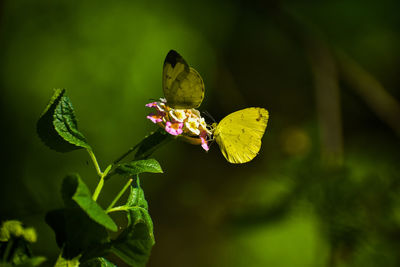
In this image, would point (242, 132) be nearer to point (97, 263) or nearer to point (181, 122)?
point (181, 122)

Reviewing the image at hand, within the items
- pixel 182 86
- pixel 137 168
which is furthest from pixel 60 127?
pixel 182 86

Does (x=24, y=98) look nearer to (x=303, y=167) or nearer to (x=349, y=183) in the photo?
(x=303, y=167)

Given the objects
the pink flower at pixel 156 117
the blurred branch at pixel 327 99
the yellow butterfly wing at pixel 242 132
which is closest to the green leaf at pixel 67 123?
the pink flower at pixel 156 117

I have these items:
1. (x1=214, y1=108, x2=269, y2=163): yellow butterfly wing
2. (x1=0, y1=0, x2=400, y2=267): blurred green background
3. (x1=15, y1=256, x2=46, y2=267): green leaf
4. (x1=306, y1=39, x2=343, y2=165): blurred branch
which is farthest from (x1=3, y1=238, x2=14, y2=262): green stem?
(x1=306, y1=39, x2=343, y2=165): blurred branch

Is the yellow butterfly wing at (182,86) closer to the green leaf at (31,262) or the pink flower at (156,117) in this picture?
the pink flower at (156,117)

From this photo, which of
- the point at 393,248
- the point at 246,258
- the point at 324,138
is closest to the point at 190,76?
the point at 324,138

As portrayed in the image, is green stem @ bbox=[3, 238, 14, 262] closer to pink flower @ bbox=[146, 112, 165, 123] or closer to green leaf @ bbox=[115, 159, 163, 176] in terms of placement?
green leaf @ bbox=[115, 159, 163, 176]
